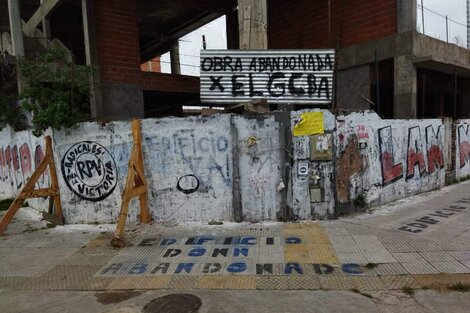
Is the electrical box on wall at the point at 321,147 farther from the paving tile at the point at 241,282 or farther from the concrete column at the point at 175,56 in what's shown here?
the concrete column at the point at 175,56

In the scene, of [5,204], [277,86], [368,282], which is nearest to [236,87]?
[277,86]

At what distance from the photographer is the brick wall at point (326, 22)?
1120 cm

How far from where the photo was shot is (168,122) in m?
7.07

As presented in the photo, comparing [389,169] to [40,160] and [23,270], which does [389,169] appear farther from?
[40,160]

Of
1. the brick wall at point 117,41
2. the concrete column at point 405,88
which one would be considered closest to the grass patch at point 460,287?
the concrete column at point 405,88

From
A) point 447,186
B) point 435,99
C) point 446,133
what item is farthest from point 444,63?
point 435,99

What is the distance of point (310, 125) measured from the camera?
690cm

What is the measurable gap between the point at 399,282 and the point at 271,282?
4.93 ft

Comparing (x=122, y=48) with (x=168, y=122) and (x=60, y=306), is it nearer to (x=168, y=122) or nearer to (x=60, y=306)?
(x=168, y=122)

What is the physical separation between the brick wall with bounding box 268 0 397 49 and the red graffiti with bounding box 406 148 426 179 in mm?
3724

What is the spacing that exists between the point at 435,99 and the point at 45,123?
570 inches

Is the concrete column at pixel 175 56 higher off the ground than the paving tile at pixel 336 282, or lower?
higher

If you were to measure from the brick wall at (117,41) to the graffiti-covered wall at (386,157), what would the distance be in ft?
27.1

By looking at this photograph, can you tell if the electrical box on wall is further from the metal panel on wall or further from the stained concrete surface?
the stained concrete surface
